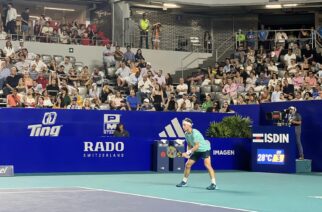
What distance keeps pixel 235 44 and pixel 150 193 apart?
82.8 ft

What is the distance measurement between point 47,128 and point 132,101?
16.8 feet

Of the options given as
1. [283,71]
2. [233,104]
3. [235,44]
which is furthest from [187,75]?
[233,104]

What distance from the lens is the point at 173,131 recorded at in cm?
2486

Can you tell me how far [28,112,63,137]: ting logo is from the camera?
21.7m

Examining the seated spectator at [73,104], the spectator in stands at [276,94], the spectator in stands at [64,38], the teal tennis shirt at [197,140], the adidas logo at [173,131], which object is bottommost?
the adidas logo at [173,131]

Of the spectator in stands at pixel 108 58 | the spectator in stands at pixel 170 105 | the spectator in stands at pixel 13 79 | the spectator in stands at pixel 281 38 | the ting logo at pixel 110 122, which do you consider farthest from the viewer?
the spectator in stands at pixel 281 38

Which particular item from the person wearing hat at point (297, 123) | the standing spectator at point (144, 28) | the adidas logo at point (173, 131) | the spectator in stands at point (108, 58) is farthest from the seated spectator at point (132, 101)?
the standing spectator at point (144, 28)

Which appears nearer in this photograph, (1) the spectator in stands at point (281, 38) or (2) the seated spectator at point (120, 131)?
(2) the seated spectator at point (120, 131)

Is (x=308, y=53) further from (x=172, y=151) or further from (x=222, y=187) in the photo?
(x=222, y=187)

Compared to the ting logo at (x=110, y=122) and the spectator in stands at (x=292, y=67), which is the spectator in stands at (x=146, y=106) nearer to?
the ting logo at (x=110, y=122)

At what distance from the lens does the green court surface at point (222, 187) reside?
12.1 meters

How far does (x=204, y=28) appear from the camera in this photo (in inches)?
1574

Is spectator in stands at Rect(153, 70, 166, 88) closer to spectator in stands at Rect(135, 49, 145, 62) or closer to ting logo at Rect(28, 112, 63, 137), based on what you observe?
spectator in stands at Rect(135, 49, 145, 62)

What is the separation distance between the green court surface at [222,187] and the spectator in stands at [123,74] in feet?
27.3
